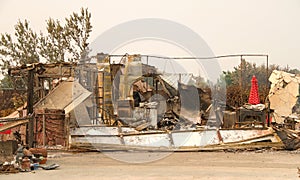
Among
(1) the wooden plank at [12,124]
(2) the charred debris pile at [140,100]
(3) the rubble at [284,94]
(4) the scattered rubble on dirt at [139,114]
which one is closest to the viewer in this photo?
(1) the wooden plank at [12,124]

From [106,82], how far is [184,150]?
4.30m

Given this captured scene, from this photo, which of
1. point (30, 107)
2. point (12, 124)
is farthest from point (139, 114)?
point (12, 124)

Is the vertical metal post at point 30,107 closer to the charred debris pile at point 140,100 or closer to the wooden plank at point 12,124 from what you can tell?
the charred debris pile at point 140,100

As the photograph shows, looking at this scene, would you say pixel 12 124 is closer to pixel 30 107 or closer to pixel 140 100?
pixel 30 107

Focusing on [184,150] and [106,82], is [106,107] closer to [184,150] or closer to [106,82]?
[106,82]

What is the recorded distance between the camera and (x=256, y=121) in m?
15.1

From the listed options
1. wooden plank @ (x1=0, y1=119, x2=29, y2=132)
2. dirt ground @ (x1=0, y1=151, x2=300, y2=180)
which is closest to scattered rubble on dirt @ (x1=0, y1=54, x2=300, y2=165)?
wooden plank @ (x1=0, y1=119, x2=29, y2=132)

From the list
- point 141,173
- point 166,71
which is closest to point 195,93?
point 166,71

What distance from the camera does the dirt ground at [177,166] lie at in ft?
29.8

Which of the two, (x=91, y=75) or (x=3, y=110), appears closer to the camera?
(x=91, y=75)

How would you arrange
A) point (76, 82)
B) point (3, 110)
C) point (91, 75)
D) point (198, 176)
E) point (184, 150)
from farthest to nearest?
point (3, 110) → point (91, 75) → point (76, 82) → point (184, 150) → point (198, 176)

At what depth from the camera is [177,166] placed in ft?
34.3

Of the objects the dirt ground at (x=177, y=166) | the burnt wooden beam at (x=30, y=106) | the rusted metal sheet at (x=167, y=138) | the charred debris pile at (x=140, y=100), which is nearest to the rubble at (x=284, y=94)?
the charred debris pile at (x=140, y=100)

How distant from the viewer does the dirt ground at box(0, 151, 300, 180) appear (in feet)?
29.8
